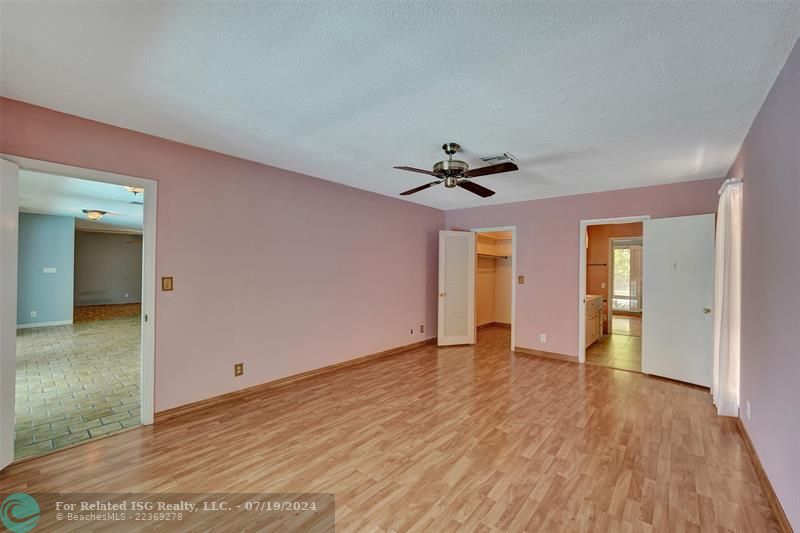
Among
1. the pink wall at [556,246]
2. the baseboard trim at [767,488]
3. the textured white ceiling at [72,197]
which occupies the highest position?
the textured white ceiling at [72,197]

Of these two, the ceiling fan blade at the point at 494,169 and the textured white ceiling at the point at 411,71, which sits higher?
the textured white ceiling at the point at 411,71

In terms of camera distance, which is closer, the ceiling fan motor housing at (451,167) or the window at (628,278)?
the ceiling fan motor housing at (451,167)

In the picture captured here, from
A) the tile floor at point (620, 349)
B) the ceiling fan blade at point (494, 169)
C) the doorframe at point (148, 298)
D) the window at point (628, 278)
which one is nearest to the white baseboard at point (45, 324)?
the doorframe at point (148, 298)

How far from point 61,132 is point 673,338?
6.48 m

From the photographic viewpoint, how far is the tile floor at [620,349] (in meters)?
4.81

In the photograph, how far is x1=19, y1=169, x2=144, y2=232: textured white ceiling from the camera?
4.44m

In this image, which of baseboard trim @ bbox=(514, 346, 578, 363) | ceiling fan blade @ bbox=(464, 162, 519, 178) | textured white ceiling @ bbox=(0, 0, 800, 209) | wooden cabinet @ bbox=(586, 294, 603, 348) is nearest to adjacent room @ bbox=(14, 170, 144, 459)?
textured white ceiling @ bbox=(0, 0, 800, 209)

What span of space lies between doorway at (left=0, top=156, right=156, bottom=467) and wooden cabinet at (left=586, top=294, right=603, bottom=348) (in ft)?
19.7

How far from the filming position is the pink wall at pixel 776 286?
1649mm

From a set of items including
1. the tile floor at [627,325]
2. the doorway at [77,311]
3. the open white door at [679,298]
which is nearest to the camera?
the doorway at [77,311]

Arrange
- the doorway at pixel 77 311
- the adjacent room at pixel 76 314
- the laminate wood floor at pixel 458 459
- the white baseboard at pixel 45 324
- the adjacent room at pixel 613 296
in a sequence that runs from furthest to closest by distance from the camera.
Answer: the white baseboard at pixel 45 324 → the adjacent room at pixel 613 296 → the adjacent room at pixel 76 314 → the doorway at pixel 77 311 → the laminate wood floor at pixel 458 459

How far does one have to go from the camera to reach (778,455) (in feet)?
6.12

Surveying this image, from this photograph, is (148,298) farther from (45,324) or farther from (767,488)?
(45,324)

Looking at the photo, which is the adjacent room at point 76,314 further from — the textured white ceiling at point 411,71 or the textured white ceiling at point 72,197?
the textured white ceiling at point 411,71
